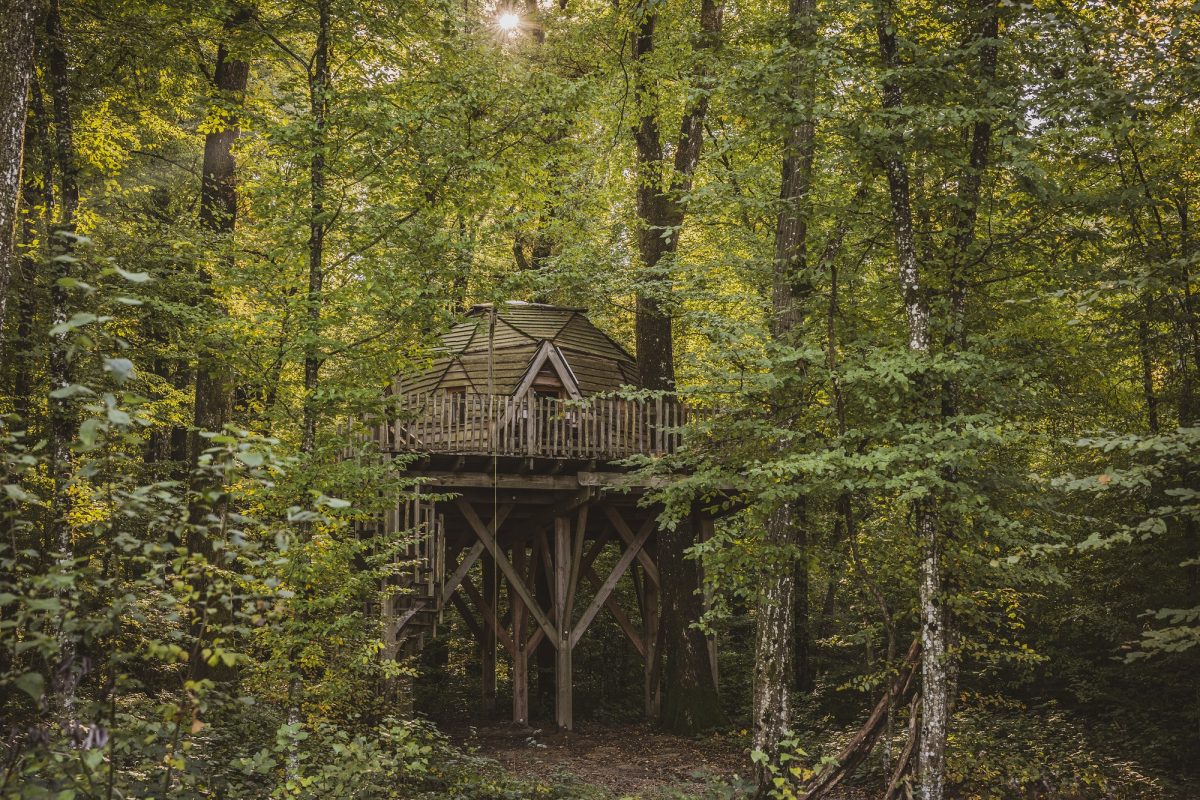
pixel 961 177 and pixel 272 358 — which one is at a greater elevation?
pixel 961 177

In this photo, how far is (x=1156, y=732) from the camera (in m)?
10.4

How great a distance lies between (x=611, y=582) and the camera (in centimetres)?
1454

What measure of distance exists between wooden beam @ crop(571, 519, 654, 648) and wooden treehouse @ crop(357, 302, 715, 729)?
27 millimetres

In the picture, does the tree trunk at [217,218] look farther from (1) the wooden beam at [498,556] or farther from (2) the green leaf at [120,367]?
(2) the green leaf at [120,367]

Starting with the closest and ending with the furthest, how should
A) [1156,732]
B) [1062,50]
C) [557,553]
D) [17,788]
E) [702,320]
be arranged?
[17,788], [1062,50], [702,320], [1156,732], [557,553]

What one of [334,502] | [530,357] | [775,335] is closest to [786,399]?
[775,335]

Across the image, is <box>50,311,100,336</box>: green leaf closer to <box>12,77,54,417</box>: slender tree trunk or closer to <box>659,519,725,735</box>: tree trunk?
<box>12,77,54,417</box>: slender tree trunk

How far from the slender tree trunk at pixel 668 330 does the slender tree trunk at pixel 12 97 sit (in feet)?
26.6

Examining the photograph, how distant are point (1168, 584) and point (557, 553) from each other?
29.0 feet

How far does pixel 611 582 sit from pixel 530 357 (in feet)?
14.6

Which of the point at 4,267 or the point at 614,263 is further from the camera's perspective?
the point at 614,263

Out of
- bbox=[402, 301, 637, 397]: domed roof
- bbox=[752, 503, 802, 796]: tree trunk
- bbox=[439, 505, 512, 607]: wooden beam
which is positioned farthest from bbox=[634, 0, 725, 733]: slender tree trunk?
bbox=[752, 503, 802, 796]: tree trunk

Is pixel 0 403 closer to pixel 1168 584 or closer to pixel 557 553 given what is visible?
pixel 557 553

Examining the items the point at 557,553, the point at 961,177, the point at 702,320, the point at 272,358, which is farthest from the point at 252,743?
the point at 961,177
